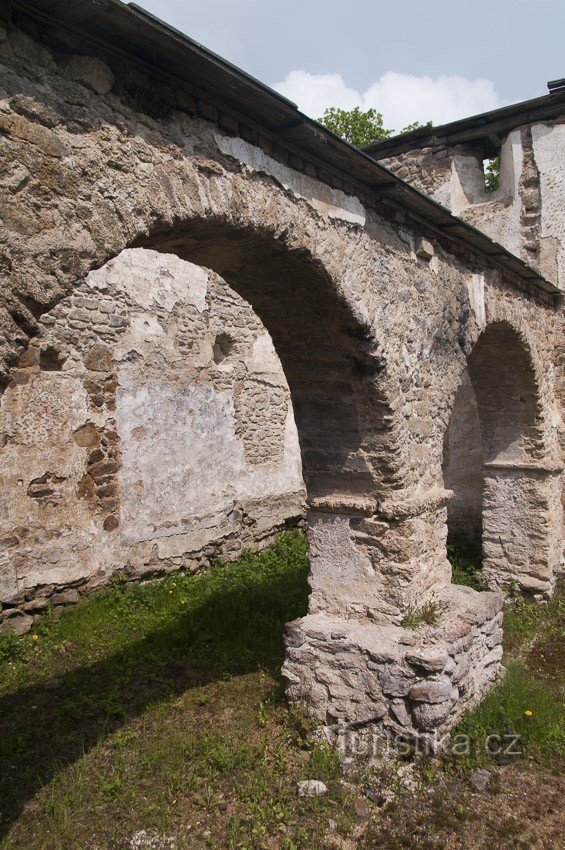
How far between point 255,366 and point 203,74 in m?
5.46

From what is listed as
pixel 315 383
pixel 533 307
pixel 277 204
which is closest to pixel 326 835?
pixel 315 383

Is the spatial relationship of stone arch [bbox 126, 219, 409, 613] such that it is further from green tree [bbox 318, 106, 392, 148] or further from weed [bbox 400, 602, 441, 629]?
green tree [bbox 318, 106, 392, 148]

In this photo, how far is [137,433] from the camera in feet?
20.6

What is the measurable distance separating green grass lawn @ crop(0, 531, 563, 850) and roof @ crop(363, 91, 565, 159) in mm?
6047

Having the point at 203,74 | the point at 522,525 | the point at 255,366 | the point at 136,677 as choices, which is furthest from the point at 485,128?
the point at 136,677

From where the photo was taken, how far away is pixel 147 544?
6457 mm

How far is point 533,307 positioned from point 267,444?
3650 millimetres

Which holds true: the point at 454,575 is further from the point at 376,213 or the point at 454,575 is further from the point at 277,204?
the point at 277,204

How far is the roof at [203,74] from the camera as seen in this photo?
214cm

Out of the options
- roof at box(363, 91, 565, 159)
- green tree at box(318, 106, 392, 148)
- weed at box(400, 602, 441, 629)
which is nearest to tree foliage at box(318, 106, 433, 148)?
green tree at box(318, 106, 392, 148)

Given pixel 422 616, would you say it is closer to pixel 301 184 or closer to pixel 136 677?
pixel 136 677

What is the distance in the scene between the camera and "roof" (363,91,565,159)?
755cm

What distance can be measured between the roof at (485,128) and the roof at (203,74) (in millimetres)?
4934

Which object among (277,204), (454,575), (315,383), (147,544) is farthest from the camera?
(454,575)
